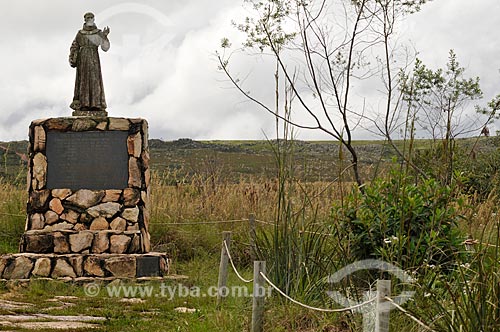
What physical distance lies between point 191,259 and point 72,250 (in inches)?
71.5

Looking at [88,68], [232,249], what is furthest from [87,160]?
[232,249]

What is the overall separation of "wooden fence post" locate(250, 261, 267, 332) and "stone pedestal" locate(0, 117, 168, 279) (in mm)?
4372

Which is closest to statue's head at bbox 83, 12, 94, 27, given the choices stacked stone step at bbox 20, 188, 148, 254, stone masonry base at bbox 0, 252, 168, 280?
stacked stone step at bbox 20, 188, 148, 254

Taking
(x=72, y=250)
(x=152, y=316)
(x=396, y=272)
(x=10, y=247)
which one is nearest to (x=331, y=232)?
(x=396, y=272)

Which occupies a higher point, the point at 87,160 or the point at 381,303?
the point at 87,160

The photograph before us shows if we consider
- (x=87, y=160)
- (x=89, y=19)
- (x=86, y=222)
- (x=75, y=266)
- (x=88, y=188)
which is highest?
(x=89, y=19)

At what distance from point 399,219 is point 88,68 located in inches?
236

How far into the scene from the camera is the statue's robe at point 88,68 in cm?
943

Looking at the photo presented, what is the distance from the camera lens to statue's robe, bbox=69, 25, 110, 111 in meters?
9.43

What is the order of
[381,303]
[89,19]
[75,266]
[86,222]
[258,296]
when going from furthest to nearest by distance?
[89,19] < [86,222] < [75,266] < [258,296] < [381,303]

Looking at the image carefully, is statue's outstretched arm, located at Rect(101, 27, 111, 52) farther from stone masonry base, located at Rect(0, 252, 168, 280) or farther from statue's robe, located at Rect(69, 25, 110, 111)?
stone masonry base, located at Rect(0, 252, 168, 280)

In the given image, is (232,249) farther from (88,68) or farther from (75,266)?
(88,68)

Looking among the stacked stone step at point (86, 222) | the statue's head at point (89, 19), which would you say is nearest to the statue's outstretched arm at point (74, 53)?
the statue's head at point (89, 19)

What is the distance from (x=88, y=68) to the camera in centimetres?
956
